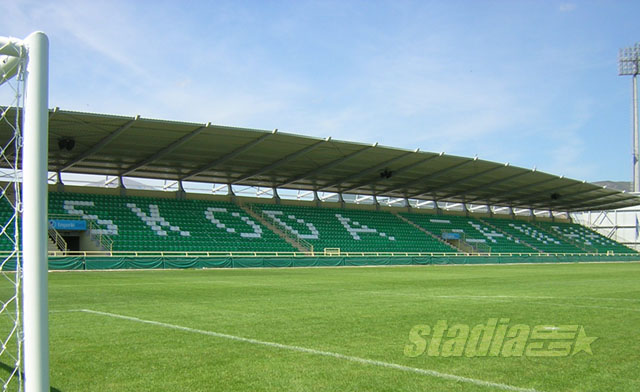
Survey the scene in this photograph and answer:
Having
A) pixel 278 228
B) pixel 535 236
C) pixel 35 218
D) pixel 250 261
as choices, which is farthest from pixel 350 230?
pixel 35 218

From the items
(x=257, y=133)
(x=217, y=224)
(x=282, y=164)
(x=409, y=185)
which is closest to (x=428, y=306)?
(x=257, y=133)

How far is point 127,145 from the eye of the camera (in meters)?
34.5

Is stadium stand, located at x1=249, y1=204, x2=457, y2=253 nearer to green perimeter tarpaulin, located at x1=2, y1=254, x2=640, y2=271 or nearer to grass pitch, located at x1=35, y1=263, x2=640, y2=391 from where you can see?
green perimeter tarpaulin, located at x1=2, y1=254, x2=640, y2=271

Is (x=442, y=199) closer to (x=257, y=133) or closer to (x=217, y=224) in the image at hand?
→ (x=217, y=224)

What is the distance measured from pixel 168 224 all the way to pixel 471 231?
31865 mm

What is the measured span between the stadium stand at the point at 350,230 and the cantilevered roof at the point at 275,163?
7.65ft

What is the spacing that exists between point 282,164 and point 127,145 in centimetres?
1056

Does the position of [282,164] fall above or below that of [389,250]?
above

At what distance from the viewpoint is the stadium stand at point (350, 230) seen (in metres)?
46.6

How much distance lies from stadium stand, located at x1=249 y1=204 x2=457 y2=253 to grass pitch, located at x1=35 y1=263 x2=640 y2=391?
31.2 meters

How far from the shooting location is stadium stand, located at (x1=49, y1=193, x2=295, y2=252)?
3747 cm

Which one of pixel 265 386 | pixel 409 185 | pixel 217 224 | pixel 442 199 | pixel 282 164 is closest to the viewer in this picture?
pixel 265 386

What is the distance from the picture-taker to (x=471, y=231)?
2336 inches

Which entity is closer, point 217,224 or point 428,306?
point 428,306
